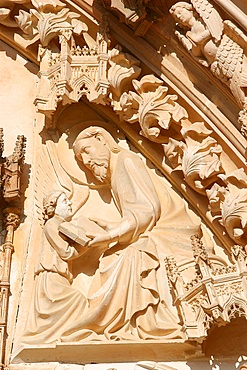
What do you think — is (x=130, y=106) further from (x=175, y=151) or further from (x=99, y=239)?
(x=99, y=239)

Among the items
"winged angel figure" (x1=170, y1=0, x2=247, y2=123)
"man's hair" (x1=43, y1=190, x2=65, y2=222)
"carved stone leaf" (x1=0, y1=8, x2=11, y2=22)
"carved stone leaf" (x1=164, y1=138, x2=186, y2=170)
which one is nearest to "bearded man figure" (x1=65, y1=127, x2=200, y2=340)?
"carved stone leaf" (x1=164, y1=138, x2=186, y2=170)

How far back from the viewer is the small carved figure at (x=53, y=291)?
5211mm

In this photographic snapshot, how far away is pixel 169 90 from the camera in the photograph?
5.91 meters

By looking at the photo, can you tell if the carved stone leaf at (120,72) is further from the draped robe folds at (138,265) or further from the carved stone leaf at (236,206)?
the carved stone leaf at (236,206)

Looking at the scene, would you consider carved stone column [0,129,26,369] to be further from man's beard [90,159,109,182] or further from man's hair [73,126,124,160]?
man's beard [90,159,109,182]

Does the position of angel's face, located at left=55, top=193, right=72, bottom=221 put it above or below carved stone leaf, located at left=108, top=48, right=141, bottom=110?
below

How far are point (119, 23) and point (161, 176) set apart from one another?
1.19 meters

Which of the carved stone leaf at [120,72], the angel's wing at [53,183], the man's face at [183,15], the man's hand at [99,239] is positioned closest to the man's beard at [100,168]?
the angel's wing at [53,183]

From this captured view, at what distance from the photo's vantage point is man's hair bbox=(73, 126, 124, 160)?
598 centimetres

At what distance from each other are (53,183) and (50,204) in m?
0.28

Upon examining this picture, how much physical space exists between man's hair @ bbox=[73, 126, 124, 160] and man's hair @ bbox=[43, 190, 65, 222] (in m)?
0.39

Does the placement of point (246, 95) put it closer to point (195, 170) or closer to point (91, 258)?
point (195, 170)

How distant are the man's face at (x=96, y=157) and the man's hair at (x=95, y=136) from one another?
0.05 m

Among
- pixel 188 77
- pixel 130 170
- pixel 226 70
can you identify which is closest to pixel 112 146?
pixel 130 170
